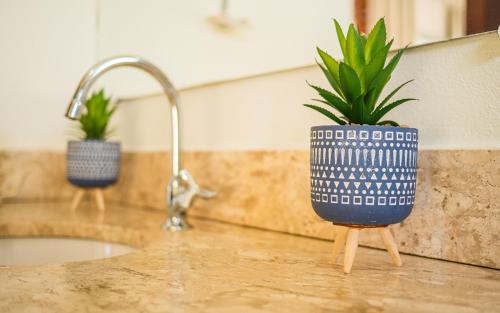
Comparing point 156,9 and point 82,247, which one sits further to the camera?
point 156,9

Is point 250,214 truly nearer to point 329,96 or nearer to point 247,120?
point 247,120

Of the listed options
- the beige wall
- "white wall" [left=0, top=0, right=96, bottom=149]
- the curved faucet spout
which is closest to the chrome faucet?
the curved faucet spout

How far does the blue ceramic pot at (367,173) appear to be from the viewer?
568mm

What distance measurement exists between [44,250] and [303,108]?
2.22 feet

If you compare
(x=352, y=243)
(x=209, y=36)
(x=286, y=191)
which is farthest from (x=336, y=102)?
(x=209, y=36)

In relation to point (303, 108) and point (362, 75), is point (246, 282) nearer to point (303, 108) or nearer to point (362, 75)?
point (362, 75)

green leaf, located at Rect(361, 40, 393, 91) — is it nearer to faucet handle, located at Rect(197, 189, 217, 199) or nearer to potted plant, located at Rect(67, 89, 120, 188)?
faucet handle, located at Rect(197, 189, 217, 199)

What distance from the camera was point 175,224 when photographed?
0.97m

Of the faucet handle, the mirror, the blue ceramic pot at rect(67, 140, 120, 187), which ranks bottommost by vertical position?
the faucet handle

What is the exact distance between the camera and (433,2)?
67 cm

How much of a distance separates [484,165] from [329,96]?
227mm

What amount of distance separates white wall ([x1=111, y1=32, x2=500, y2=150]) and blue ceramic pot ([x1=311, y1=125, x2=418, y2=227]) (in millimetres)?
122

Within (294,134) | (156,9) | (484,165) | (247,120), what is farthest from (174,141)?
(484,165)

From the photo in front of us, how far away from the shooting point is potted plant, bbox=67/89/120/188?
1.19m
